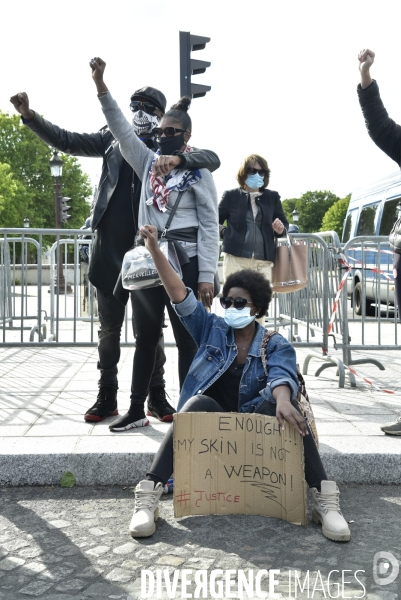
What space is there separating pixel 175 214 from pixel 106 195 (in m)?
0.59

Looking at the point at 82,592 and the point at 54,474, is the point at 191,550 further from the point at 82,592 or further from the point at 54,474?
the point at 54,474

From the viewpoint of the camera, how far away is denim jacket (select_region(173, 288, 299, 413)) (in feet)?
12.2

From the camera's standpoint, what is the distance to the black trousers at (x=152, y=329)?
14.6ft

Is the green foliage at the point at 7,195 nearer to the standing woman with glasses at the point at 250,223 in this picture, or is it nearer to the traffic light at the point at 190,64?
the traffic light at the point at 190,64

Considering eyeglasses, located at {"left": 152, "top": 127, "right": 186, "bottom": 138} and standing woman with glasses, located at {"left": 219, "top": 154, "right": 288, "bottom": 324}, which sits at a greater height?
eyeglasses, located at {"left": 152, "top": 127, "right": 186, "bottom": 138}

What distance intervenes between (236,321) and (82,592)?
152 centimetres

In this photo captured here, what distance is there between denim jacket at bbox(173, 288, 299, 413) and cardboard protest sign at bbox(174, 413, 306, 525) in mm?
229

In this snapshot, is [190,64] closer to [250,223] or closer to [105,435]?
[250,223]

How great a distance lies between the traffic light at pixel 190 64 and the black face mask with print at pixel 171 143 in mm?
3477

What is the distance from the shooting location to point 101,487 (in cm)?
417

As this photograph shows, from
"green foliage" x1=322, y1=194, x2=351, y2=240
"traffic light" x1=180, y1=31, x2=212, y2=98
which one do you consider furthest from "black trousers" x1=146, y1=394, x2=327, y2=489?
"green foliage" x1=322, y1=194, x2=351, y2=240

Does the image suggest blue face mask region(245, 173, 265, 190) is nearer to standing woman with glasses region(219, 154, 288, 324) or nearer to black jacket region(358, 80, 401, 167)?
standing woman with glasses region(219, 154, 288, 324)

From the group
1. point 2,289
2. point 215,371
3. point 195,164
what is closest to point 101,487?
point 215,371

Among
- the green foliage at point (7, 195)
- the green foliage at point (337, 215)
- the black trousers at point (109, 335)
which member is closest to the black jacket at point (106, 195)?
the black trousers at point (109, 335)
